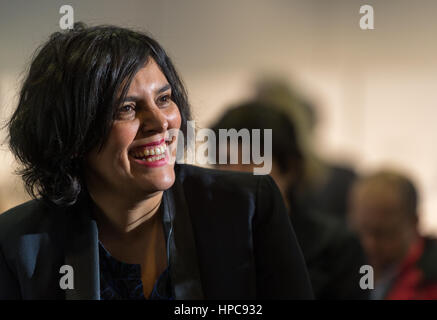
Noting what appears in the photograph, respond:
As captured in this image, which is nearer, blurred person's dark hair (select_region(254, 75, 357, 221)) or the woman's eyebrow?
the woman's eyebrow

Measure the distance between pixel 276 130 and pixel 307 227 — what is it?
194 mm

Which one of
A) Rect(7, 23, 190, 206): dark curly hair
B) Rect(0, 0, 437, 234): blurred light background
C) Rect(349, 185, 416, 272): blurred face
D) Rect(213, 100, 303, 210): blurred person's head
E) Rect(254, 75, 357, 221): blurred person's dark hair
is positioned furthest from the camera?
Rect(254, 75, 357, 221): blurred person's dark hair

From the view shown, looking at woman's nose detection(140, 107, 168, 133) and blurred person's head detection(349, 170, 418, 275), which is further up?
woman's nose detection(140, 107, 168, 133)

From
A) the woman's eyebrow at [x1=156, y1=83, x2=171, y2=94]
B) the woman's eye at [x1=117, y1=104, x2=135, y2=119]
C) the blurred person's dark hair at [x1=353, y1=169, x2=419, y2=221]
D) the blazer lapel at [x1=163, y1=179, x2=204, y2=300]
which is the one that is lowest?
the blurred person's dark hair at [x1=353, y1=169, x2=419, y2=221]

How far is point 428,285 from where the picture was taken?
3.58 feet

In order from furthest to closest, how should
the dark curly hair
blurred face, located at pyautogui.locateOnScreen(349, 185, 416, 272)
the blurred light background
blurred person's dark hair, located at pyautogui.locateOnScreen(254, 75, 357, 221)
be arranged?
blurred person's dark hair, located at pyautogui.locateOnScreen(254, 75, 357, 221) → blurred face, located at pyautogui.locateOnScreen(349, 185, 416, 272) → the blurred light background → the dark curly hair

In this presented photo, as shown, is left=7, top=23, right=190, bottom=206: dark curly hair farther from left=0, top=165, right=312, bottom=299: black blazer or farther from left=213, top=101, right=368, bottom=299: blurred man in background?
left=213, top=101, right=368, bottom=299: blurred man in background

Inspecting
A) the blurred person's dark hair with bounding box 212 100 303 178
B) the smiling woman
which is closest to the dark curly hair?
the smiling woman

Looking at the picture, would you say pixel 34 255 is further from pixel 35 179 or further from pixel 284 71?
pixel 284 71

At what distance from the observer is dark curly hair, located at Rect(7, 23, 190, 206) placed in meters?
0.75

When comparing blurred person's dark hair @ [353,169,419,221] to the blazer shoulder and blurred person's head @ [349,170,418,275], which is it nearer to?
blurred person's head @ [349,170,418,275]

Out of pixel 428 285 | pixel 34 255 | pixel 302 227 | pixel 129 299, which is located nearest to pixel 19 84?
pixel 34 255

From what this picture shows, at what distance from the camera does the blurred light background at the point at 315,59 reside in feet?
3.17

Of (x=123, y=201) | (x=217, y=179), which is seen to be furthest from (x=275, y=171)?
(x=123, y=201)
